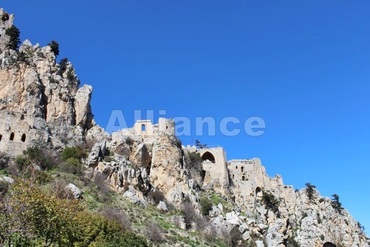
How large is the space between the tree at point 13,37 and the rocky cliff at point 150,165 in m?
0.64

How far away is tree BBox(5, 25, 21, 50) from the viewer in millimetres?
41294

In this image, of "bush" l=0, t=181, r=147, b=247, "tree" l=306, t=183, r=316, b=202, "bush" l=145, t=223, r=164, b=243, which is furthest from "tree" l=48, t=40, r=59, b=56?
"tree" l=306, t=183, r=316, b=202

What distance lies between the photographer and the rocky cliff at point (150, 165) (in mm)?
33969

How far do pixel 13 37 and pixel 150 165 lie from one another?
2070 centimetres

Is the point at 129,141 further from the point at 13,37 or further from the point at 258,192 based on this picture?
the point at 258,192

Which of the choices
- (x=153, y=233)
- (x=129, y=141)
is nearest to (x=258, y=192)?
(x=129, y=141)

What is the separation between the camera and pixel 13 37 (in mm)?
41594

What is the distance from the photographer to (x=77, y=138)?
3772 cm

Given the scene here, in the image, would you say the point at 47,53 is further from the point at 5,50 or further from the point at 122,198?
the point at 122,198

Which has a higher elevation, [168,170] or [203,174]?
[203,174]

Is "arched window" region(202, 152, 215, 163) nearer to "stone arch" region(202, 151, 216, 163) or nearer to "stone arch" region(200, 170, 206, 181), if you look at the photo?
"stone arch" region(202, 151, 216, 163)

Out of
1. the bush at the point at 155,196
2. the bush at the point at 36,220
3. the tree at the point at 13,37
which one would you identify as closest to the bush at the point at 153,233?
the bush at the point at 155,196

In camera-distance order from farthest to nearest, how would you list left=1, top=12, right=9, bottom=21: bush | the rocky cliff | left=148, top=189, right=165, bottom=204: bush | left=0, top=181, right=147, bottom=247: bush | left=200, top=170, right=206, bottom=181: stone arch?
left=200, top=170, right=206, bottom=181: stone arch < left=1, top=12, right=9, bottom=21: bush < left=148, top=189, right=165, bottom=204: bush < the rocky cliff < left=0, top=181, right=147, bottom=247: bush

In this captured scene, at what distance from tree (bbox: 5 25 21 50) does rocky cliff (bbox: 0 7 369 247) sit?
0.64 m
